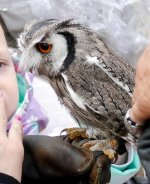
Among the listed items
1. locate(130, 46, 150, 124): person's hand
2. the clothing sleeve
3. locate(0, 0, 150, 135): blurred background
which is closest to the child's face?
the clothing sleeve

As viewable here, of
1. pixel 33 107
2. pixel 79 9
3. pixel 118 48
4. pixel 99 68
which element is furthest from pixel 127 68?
pixel 79 9

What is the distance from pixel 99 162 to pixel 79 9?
1414mm

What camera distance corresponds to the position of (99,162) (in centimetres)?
73

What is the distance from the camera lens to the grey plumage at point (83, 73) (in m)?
1.04

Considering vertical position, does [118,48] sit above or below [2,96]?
below

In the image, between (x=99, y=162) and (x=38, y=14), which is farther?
(x=38, y=14)

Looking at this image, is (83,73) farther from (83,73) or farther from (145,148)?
(145,148)

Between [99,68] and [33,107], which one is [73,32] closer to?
[99,68]

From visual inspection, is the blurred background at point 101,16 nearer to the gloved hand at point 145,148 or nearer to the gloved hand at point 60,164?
the gloved hand at point 60,164

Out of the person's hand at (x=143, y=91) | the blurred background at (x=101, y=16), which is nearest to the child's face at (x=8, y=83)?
the person's hand at (x=143, y=91)

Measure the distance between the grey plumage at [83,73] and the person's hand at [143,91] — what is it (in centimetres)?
48

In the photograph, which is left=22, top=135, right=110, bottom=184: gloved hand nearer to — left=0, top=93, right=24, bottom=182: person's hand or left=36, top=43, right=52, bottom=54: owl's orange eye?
left=0, top=93, right=24, bottom=182: person's hand

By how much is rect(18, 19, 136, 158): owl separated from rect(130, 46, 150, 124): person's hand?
476 mm

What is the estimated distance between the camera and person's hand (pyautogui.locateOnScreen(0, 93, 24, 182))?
65cm
